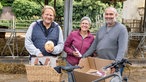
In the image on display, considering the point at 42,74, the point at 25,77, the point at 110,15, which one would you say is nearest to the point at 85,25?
the point at 110,15

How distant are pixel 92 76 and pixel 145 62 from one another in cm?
552

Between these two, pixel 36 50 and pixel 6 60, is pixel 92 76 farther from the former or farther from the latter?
pixel 6 60

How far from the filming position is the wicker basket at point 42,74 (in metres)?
2.79

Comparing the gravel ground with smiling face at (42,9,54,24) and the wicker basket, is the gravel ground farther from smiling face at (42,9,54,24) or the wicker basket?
the wicker basket

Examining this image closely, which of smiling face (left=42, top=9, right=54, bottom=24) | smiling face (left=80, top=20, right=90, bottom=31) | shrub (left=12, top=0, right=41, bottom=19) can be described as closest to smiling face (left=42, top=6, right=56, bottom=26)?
smiling face (left=42, top=9, right=54, bottom=24)

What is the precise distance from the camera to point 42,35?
3330 mm

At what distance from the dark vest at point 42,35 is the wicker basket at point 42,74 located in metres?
0.51

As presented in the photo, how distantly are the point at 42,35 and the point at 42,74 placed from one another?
0.63 m

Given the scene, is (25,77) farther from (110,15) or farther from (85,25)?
(110,15)

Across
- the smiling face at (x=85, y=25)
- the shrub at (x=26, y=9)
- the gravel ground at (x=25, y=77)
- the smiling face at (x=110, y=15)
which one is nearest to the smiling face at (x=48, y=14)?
the smiling face at (x=85, y=25)

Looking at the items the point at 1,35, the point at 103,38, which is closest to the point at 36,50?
the point at 103,38

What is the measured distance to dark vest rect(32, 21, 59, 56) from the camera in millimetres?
3324

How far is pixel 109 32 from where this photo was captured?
10.8 feet

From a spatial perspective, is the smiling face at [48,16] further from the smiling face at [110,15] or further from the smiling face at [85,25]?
the smiling face at [110,15]
